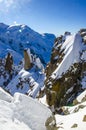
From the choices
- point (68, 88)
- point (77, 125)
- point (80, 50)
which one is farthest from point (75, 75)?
point (77, 125)

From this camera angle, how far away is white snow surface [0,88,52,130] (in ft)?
88.7

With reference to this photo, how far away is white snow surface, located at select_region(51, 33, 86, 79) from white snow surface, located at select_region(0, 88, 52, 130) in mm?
67322

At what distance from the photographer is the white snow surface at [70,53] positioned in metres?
103

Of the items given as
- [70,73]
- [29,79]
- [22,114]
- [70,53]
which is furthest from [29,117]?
[29,79]

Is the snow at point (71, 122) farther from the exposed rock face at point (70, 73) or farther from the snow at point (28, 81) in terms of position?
the snow at point (28, 81)

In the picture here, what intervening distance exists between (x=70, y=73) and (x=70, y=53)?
35.6ft

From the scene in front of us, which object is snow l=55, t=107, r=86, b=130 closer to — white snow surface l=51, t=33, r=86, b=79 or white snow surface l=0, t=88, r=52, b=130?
white snow surface l=0, t=88, r=52, b=130

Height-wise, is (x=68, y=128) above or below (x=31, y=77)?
below

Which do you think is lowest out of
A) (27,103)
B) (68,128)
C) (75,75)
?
(68,128)

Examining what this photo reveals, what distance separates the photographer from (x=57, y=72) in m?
104

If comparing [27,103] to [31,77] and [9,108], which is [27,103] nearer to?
[9,108]

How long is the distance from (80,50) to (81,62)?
7207 mm

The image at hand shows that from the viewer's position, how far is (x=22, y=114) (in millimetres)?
31422

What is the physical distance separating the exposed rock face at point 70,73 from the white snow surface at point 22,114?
188 feet
